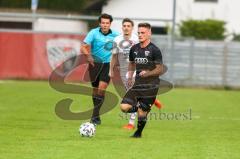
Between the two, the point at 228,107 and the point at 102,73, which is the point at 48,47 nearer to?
the point at 228,107

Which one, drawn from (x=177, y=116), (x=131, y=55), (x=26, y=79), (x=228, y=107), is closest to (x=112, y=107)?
(x=177, y=116)

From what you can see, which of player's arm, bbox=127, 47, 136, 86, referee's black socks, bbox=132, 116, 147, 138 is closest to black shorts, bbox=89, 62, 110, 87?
player's arm, bbox=127, 47, 136, 86

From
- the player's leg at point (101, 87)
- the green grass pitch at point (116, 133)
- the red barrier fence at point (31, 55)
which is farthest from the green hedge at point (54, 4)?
the player's leg at point (101, 87)

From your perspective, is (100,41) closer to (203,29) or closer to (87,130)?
(87,130)

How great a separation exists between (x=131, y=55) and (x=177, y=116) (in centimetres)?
526

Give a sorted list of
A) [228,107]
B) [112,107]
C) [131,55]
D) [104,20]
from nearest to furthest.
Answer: [131,55]
[104,20]
[112,107]
[228,107]

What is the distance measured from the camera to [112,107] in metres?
19.4

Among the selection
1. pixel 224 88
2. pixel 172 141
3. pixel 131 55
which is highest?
pixel 131 55

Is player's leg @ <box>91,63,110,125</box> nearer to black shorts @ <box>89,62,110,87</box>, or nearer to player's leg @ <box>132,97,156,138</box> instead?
black shorts @ <box>89,62,110,87</box>

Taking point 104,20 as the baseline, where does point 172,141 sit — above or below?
below

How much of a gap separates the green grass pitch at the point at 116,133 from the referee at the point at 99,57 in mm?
589

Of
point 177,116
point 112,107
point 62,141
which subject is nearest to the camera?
point 62,141

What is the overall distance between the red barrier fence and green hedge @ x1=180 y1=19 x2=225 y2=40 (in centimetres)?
979

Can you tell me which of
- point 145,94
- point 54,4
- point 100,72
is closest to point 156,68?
point 145,94
